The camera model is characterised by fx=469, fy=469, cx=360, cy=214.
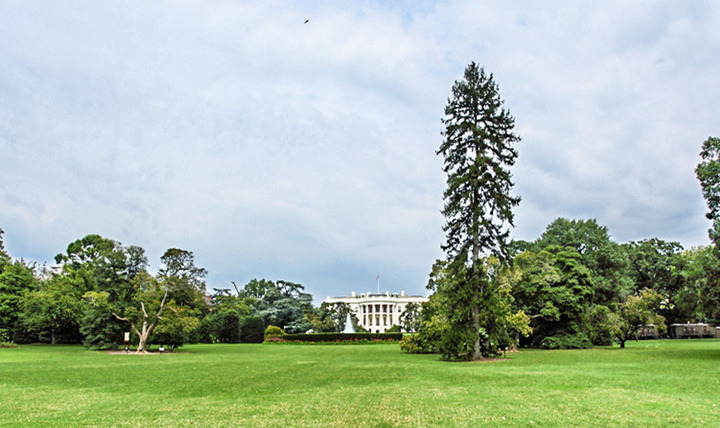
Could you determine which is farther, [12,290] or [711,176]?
[12,290]

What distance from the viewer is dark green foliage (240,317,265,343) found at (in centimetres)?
5959

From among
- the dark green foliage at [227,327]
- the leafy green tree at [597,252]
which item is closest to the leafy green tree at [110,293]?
the dark green foliage at [227,327]

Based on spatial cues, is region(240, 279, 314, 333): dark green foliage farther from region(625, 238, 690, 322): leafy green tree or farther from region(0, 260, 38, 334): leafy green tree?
region(625, 238, 690, 322): leafy green tree

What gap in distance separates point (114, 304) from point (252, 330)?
26.2 m

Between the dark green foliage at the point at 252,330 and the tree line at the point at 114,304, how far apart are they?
124 millimetres

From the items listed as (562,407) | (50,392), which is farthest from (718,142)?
(50,392)

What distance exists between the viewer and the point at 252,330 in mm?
60219

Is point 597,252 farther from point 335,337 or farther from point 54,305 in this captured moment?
point 54,305

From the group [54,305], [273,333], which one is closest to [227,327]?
[273,333]

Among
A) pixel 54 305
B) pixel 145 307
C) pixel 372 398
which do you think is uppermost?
pixel 54 305

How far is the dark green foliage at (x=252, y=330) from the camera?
59.6 meters

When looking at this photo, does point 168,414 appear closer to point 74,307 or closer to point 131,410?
point 131,410

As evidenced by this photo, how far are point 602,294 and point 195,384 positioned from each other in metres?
43.6

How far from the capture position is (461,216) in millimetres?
24922
